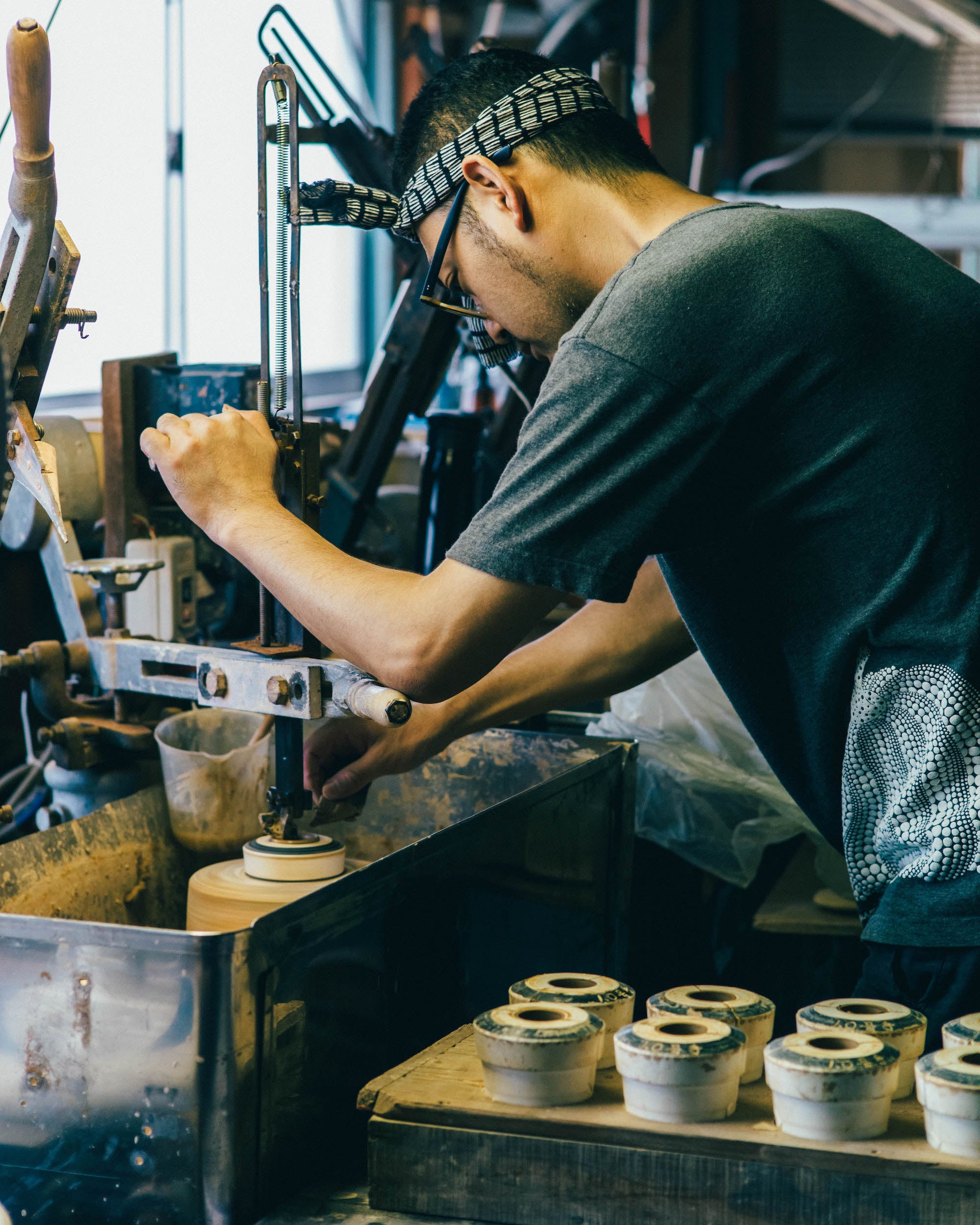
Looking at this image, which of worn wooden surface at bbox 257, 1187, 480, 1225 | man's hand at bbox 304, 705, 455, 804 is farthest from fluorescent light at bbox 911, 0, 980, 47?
worn wooden surface at bbox 257, 1187, 480, 1225

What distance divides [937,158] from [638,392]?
4785mm

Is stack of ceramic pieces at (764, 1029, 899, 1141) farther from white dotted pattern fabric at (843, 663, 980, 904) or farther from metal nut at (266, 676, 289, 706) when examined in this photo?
metal nut at (266, 676, 289, 706)

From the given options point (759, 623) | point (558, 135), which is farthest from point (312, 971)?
point (558, 135)

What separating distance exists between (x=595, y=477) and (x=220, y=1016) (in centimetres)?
43

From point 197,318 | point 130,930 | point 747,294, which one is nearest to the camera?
point 130,930

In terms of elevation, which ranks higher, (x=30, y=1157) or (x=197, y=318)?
(x=197, y=318)

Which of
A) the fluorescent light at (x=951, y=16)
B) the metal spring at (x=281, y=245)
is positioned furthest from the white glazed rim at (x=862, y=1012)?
the fluorescent light at (x=951, y=16)

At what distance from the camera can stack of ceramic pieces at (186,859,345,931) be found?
3.93ft

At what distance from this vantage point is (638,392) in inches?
37.1

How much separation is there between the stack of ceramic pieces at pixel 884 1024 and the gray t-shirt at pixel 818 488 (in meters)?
0.09

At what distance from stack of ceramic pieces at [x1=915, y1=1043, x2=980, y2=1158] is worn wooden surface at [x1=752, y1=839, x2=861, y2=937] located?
909mm

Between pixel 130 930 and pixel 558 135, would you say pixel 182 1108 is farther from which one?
pixel 558 135

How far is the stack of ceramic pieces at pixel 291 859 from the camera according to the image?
1212 millimetres

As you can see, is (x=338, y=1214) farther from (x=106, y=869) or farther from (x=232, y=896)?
(x=106, y=869)
